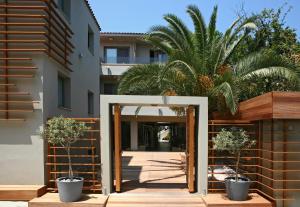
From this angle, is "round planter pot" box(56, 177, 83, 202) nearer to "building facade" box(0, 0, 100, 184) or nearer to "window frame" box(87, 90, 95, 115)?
"building facade" box(0, 0, 100, 184)

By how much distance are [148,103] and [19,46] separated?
172 inches

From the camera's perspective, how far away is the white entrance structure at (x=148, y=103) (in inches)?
428

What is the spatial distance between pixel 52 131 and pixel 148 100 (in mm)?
3081

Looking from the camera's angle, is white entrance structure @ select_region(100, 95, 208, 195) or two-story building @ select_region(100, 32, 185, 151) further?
two-story building @ select_region(100, 32, 185, 151)

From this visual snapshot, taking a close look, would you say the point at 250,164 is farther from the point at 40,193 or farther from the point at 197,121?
the point at 40,193

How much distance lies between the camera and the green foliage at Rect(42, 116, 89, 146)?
32.8 ft

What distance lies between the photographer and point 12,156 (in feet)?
35.2

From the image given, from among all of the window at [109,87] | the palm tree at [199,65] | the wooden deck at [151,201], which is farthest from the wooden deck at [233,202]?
the window at [109,87]

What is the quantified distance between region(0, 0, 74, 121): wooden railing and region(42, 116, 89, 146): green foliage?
1049 millimetres

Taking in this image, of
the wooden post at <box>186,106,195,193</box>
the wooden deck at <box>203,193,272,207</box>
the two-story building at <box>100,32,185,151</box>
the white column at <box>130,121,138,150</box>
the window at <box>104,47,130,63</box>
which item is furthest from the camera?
the window at <box>104,47,130,63</box>

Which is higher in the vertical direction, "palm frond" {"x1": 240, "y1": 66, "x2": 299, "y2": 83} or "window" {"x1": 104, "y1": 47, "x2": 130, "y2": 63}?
"window" {"x1": 104, "y1": 47, "x2": 130, "y2": 63}

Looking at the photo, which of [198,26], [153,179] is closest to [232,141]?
[153,179]

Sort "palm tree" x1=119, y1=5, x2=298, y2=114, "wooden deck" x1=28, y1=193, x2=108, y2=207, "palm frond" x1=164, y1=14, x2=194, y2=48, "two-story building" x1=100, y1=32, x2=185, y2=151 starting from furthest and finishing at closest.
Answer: "two-story building" x1=100, y1=32, x2=185, y2=151 → "palm frond" x1=164, y1=14, x2=194, y2=48 → "palm tree" x1=119, y1=5, x2=298, y2=114 → "wooden deck" x1=28, y1=193, x2=108, y2=207

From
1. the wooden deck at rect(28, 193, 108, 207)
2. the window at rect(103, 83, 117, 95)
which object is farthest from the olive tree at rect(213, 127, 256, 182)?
the window at rect(103, 83, 117, 95)
